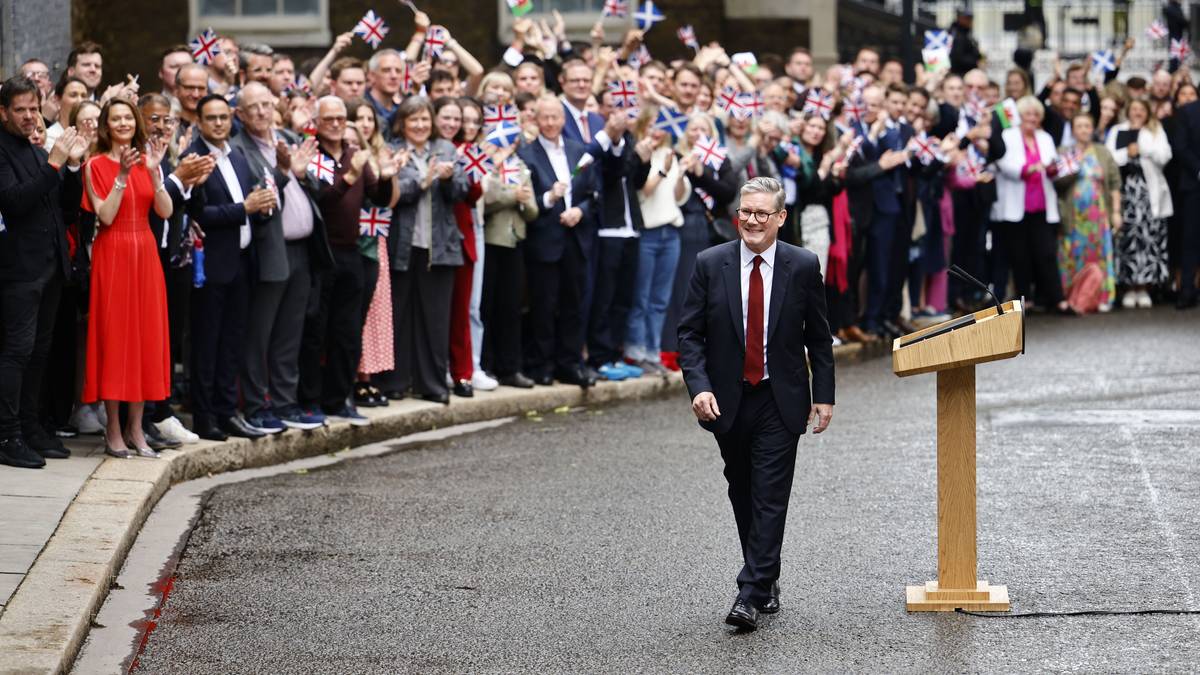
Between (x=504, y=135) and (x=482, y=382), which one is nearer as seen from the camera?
(x=504, y=135)

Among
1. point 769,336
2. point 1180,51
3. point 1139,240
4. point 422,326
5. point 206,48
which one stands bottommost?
point 422,326

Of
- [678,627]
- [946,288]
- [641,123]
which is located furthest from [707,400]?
[946,288]

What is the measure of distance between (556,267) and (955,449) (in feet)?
22.3

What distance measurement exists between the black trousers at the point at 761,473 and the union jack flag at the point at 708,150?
721 centimetres

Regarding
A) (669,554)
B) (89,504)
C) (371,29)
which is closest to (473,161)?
(371,29)

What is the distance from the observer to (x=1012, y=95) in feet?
67.0

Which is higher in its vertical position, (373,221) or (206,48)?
(206,48)

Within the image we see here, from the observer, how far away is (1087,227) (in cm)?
2078

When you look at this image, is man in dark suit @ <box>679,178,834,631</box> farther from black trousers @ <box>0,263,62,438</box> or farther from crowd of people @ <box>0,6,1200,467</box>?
black trousers @ <box>0,263,62,438</box>

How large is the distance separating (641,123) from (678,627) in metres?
7.81

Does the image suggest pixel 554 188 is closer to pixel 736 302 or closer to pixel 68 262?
pixel 68 262

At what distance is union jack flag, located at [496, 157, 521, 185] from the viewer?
14.5 metres

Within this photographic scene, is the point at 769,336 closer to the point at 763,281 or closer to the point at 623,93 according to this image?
the point at 763,281

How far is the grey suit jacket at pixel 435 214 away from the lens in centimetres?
1376
